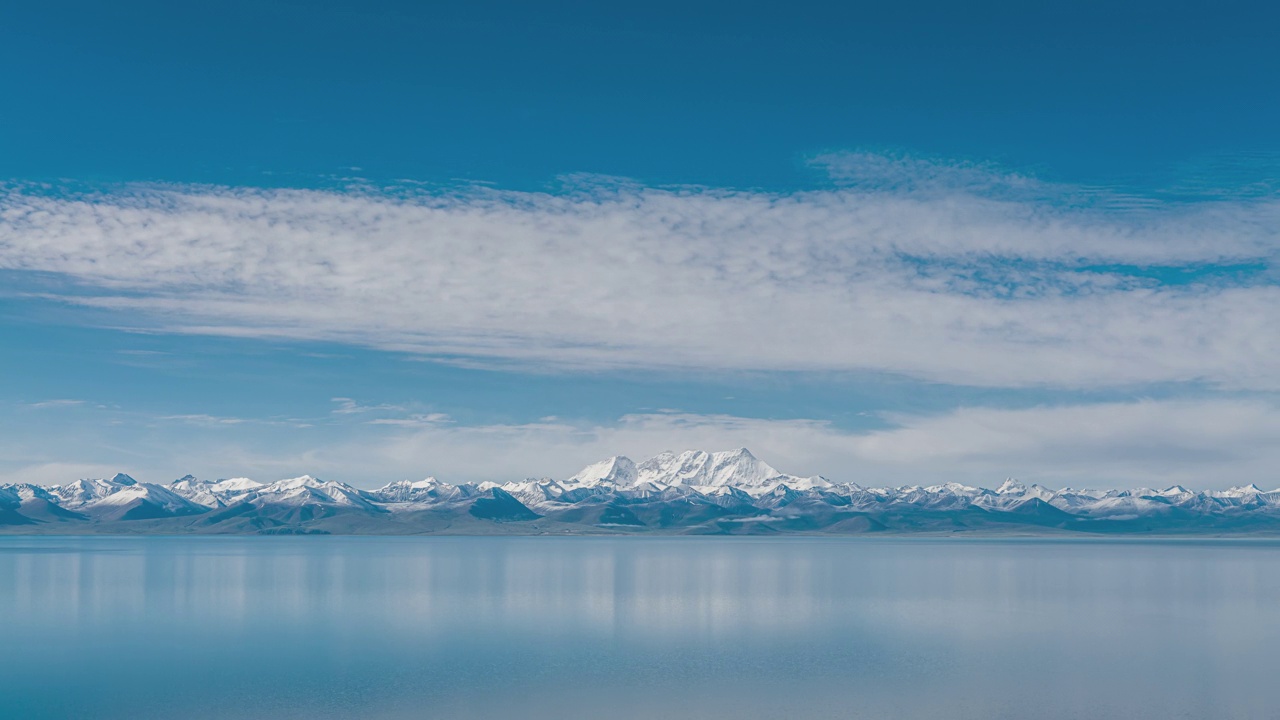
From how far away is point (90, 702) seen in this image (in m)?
51.1

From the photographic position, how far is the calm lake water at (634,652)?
50.7 m

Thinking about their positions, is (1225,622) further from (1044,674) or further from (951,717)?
(951,717)

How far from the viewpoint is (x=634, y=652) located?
66.9 meters

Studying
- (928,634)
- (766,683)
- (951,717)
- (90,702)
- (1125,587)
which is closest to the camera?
(951,717)

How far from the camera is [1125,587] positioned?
132 metres

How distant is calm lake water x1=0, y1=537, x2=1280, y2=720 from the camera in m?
50.7

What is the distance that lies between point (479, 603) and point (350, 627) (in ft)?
75.9

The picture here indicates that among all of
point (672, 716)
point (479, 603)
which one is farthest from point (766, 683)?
point (479, 603)

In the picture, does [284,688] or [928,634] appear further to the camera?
[928,634]

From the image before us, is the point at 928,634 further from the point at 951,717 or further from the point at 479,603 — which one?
the point at 479,603

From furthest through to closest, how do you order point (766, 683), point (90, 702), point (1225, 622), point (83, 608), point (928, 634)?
1. point (83, 608)
2. point (1225, 622)
3. point (928, 634)
4. point (766, 683)
5. point (90, 702)

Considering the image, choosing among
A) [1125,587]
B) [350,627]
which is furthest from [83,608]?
[1125,587]

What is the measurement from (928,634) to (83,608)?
75.8 m

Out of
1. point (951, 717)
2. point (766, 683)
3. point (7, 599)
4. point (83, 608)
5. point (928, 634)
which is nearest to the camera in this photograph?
point (951, 717)
